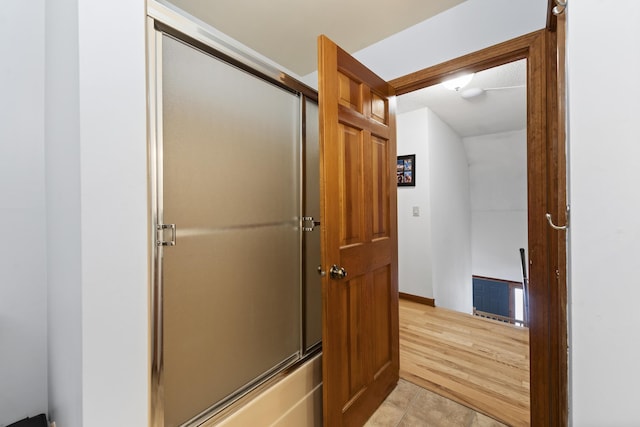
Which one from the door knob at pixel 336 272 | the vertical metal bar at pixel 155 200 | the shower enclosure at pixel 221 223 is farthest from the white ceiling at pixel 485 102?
the vertical metal bar at pixel 155 200

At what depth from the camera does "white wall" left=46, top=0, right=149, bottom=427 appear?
72 centimetres

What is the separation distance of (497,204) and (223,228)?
574 centimetres

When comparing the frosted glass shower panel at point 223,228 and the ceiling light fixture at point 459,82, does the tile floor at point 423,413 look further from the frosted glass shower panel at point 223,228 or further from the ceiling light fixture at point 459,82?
the ceiling light fixture at point 459,82

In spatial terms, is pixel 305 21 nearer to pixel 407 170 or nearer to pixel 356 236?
pixel 356 236

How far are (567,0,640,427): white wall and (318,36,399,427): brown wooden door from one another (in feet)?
2.69

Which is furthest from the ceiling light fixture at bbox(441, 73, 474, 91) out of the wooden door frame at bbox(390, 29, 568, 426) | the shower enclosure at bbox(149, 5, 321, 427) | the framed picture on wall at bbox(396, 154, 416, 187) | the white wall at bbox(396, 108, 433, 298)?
the shower enclosure at bbox(149, 5, 321, 427)

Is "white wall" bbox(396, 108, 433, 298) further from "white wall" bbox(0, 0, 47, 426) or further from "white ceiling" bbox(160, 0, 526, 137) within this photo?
"white wall" bbox(0, 0, 47, 426)

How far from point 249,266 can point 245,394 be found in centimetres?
59

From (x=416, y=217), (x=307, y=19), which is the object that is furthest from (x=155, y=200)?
(x=416, y=217)

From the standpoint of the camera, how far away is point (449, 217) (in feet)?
13.4

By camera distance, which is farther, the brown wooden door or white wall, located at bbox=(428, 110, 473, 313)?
white wall, located at bbox=(428, 110, 473, 313)

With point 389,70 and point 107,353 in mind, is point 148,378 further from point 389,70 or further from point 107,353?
point 389,70

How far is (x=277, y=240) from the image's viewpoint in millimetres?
1416

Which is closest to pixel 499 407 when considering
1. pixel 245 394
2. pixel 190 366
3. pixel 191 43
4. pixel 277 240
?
pixel 245 394
